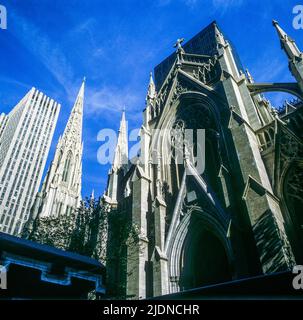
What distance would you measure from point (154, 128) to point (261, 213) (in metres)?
12.5

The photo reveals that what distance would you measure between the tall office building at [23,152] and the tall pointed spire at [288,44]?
59769 mm

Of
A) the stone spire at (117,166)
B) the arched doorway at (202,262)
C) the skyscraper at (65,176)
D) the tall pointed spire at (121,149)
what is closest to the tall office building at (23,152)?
the skyscraper at (65,176)

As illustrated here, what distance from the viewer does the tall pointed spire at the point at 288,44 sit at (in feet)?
49.2

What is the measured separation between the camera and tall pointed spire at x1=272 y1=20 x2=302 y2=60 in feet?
49.2

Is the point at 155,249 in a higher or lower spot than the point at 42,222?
lower

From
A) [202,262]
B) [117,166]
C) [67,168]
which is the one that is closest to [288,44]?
[202,262]

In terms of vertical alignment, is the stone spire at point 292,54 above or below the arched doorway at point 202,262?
above

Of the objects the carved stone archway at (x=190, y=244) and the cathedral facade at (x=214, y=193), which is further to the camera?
the carved stone archway at (x=190, y=244)

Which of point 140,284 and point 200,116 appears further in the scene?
point 200,116

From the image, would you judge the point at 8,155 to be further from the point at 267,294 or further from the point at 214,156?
the point at 267,294

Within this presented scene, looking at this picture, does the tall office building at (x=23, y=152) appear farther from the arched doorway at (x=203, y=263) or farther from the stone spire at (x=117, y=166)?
the arched doorway at (x=203, y=263)

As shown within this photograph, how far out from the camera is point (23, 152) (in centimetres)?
7150

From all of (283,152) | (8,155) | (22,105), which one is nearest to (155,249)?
(283,152)

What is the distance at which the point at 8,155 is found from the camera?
67.9 metres
